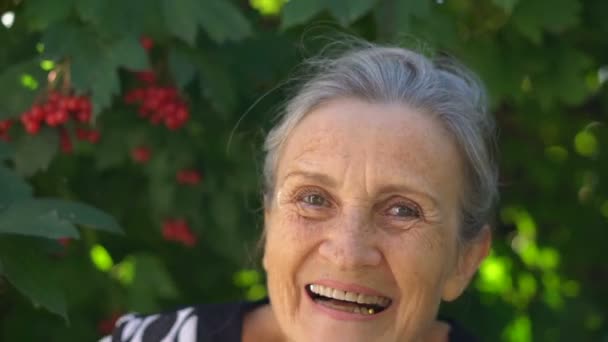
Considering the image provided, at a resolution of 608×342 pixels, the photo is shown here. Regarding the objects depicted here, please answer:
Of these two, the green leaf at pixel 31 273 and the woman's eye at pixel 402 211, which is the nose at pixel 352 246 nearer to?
the woman's eye at pixel 402 211

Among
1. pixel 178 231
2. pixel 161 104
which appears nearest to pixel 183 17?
pixel 161 104

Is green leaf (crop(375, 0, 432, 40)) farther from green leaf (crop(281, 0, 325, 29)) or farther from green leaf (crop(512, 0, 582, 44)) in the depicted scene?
green leaf (crop(512, 0, 582, 44))

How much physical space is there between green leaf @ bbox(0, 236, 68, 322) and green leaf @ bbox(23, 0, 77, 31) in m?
0.66

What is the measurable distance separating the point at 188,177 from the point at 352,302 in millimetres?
1171

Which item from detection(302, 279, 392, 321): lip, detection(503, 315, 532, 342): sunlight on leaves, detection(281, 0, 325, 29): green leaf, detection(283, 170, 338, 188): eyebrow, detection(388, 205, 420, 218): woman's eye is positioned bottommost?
detection(503, 315, 532, 342): sunlight on leaves

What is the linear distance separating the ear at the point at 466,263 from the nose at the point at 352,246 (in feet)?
0.98

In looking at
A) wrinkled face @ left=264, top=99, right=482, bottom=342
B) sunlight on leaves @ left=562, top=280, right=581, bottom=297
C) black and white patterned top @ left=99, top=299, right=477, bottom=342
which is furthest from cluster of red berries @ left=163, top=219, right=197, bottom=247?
sunlight on leaves @ left=562, top=280, right=581, bottom=297

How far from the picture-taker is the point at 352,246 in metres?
A: 2.38

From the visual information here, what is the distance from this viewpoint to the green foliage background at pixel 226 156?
2.86 meters

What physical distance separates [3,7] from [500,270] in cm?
210

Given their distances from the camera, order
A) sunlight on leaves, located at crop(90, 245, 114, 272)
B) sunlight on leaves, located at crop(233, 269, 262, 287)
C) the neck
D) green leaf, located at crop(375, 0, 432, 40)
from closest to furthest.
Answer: green leaf, located at crop(375, 0, 432, 40) → the neck → sunlight on leaves, located at crop(90, 245, 114, 272) → sunlight on leaves, located at crop(233, 269, 262, 287)

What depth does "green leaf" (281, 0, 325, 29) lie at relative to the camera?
8.84 ft

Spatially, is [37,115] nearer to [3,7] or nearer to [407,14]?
[3,7]

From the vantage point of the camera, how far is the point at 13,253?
2.49 meters
